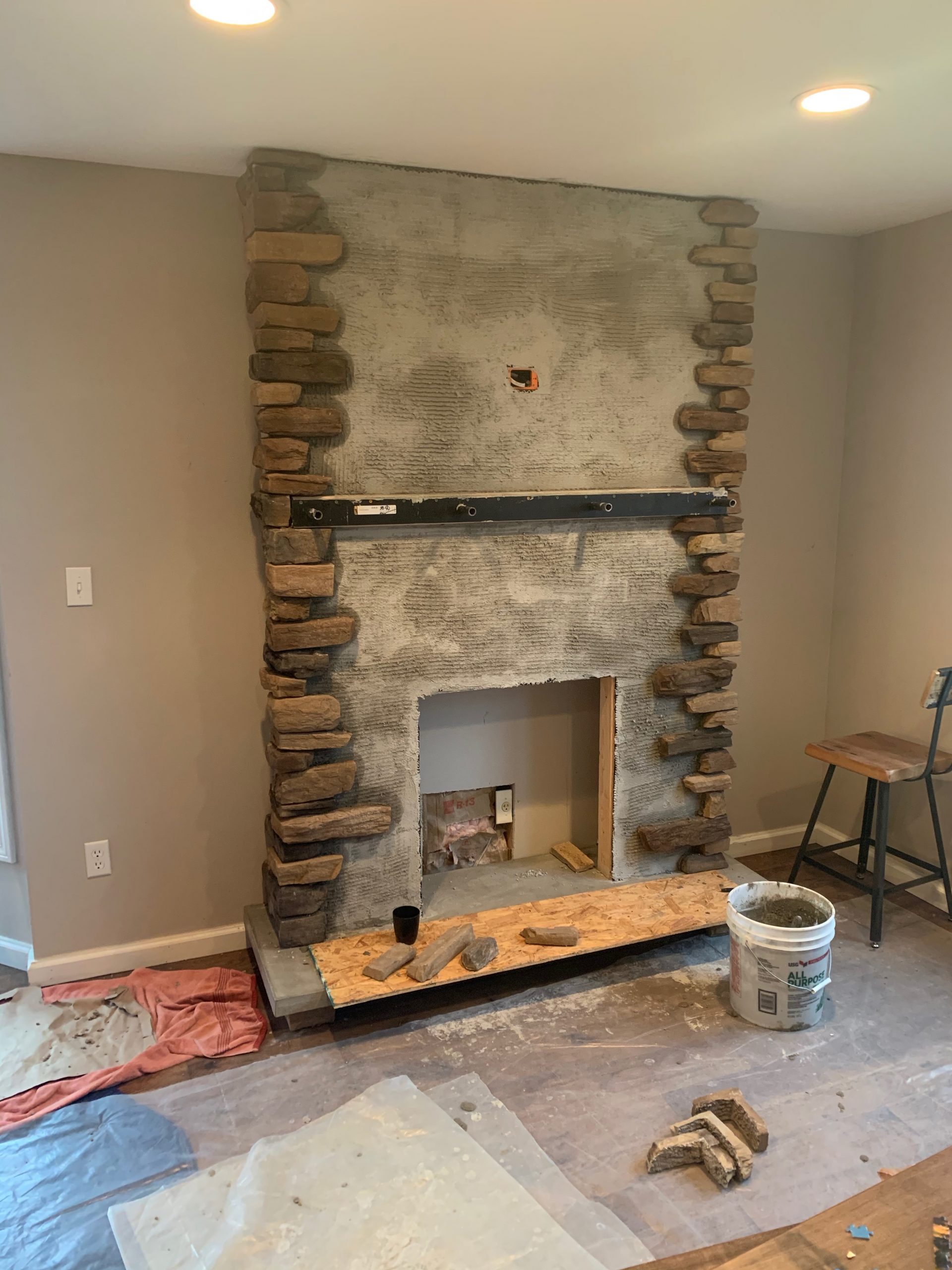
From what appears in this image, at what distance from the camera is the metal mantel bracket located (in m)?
2.49

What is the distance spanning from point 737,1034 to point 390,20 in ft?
8.13

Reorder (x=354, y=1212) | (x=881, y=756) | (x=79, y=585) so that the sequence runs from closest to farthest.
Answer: (x=354, y=1212) → (x=79, y=585) → (x=881, y=756)

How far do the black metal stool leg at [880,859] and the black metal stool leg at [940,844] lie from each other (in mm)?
170

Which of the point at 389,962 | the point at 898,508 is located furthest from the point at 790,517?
the point at 389,962

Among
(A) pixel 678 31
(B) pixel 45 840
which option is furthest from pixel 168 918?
(A) pixel 678 31

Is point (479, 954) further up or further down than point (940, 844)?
further down

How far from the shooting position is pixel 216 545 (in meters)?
2.70

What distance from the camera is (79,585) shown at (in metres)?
2.60

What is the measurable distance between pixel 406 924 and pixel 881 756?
1597mm

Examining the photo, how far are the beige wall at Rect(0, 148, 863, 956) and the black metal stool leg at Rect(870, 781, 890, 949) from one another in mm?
1918

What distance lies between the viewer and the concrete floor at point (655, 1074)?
198 cm

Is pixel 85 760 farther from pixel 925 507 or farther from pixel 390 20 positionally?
pixel 925 507

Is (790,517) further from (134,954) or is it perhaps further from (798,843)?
(134,954)

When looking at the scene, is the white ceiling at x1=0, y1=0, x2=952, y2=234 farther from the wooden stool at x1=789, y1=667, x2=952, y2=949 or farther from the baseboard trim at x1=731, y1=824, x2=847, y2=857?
the baseboard trim at x1=731, y1=824, x2=847, y2=857
